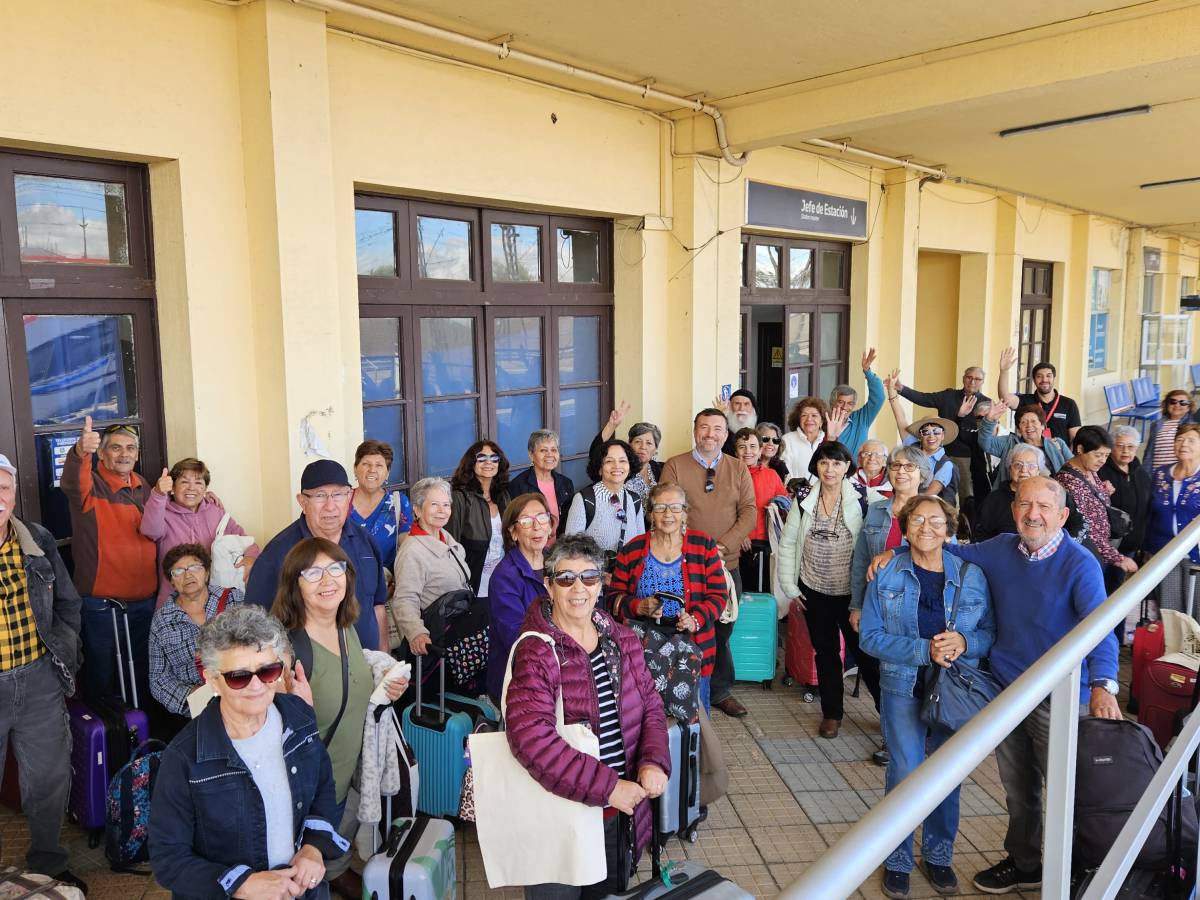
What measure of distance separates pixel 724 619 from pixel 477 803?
208 cm

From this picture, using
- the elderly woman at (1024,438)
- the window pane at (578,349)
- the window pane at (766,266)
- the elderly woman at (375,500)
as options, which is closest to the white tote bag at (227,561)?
the elderly woman at (375,500)

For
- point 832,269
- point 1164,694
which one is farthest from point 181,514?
point 832,269

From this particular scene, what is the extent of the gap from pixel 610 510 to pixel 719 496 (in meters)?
0.72

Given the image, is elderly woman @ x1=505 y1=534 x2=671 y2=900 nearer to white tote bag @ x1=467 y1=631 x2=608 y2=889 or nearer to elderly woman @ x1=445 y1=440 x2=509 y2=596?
white tote bag @ x1=467 y1=631 x2=608 y2=889

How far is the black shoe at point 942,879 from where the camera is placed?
3.31m

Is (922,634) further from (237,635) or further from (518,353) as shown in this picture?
(518,353)

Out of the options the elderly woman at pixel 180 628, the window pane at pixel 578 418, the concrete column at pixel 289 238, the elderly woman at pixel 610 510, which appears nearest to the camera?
the elderly woman at pixel 180 628

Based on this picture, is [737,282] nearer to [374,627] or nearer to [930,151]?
[930,151]

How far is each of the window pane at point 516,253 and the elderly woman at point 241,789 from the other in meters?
4.17

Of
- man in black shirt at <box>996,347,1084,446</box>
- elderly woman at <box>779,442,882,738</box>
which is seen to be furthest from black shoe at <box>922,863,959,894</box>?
man in black shirt at <box>996,347,1084,446</box>

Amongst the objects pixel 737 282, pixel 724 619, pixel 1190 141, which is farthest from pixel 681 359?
pixel 1190 141

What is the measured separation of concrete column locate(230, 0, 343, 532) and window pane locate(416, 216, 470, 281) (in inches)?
42.6

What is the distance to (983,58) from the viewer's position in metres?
5.38

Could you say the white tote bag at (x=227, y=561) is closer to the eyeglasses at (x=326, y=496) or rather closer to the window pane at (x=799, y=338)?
the eyeglasses at (x=326, y=496)
